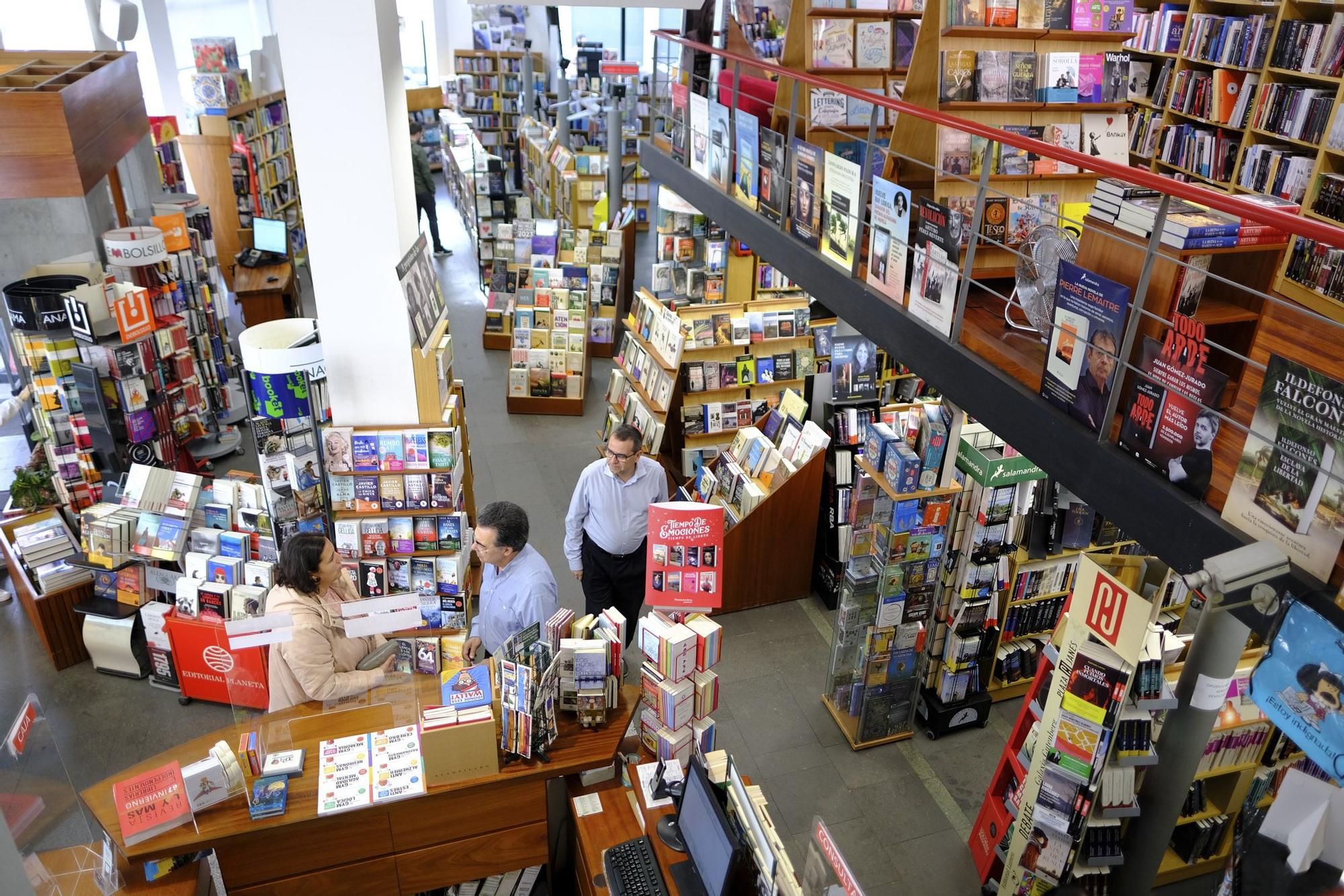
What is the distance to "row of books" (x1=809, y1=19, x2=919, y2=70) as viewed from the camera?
5.51 m

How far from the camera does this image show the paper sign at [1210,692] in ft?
10.4

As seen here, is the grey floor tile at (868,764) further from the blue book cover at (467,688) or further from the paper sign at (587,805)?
the blue book cover at (467,688)

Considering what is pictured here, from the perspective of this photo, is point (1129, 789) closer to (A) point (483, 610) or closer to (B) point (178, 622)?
(A) point (483, 610)

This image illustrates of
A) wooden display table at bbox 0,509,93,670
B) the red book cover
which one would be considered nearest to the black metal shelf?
the red book cover

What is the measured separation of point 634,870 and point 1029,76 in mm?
3996

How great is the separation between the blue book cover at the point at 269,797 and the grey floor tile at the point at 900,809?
9.50 feet

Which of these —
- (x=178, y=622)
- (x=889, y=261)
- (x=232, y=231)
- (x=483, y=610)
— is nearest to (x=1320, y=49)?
(x=889, y=261)

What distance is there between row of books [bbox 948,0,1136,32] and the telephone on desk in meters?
8.50

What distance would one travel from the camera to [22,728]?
9.55ft

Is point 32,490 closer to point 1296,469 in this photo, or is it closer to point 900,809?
point 900,809

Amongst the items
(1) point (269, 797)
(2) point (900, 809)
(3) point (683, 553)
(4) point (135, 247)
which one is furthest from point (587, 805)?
(4) point (135, 247)

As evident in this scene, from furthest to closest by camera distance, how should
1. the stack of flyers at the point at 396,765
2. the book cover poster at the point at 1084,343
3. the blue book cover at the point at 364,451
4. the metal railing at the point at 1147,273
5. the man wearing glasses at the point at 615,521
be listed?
the blue book cover at the point at 364,451, the man wearing glasses at the point at 615,521, the stack of flyers at the point at 396,765, the book cover poster at the point at 1084,343, the metal railing at the point at 1147,273

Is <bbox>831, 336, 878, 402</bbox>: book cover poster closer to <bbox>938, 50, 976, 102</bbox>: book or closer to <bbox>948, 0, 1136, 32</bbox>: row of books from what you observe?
<bbox>938, 50, 976, 102</bbox>: book

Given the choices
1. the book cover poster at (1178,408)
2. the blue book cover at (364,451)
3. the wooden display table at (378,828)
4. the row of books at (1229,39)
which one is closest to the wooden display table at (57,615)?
the blue book cover at (364,451)
